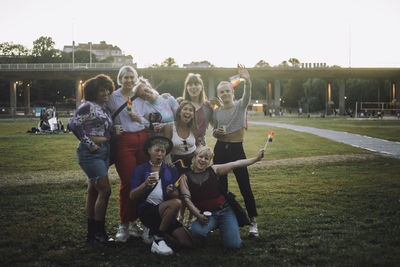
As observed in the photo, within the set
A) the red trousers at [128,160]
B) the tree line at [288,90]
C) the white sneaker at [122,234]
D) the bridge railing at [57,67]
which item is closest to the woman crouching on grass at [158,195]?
the red trousers at [128,160]

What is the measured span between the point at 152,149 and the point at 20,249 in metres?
2.04

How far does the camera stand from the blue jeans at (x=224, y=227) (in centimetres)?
459

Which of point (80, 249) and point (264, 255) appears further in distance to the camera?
point (80, 249)

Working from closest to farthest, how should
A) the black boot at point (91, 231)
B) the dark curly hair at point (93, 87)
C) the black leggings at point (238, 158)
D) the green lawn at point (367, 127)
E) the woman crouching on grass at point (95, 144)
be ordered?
the woman crouching on grass at point (95, 144)
the dark curly hair at point (93, 87)
the black boot at point (91, 231)
the black leggings at point (238, 158)
the green lawn at point (367, 127)

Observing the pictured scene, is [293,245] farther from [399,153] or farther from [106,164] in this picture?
[399,153]

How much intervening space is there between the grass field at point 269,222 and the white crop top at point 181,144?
4.19 feet

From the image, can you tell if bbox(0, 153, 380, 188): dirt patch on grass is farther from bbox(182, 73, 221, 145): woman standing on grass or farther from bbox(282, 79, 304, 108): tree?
bbox(282, 79, 304, 108): tree

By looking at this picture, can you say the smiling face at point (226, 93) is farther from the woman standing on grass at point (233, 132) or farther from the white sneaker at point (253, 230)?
the white sneaker at point (253, 230)

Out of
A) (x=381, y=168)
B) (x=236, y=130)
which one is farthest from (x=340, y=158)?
(x=236, y=130)

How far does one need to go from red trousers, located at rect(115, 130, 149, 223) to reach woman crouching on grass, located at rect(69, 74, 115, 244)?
0.23 meters

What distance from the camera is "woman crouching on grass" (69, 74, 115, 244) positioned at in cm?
455

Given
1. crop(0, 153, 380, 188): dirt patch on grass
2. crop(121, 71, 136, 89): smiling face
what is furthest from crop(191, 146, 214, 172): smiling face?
crop(0, 153, 380, 188): dirt patch on grass

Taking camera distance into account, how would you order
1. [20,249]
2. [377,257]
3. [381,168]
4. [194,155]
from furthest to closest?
[381,168] < [194,155] < [20,249] < [377,257]

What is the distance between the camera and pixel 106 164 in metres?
4.76
